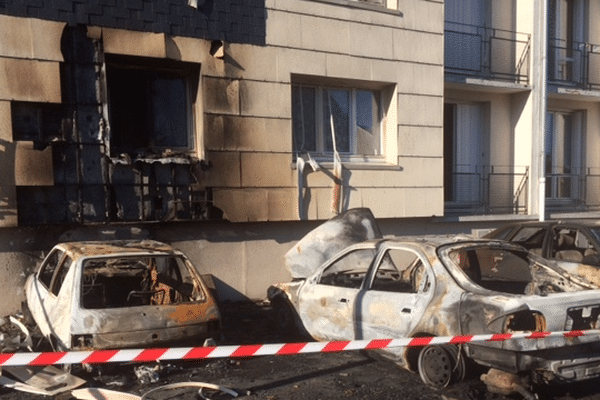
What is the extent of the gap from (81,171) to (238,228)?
8.64 ft

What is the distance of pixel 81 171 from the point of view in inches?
317

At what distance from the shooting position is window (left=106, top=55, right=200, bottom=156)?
8812mm

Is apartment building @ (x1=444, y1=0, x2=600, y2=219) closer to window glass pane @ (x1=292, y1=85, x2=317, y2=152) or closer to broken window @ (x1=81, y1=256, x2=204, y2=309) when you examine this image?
window glass pane @ (x1=292, y1=85, x2=317, y2=152)

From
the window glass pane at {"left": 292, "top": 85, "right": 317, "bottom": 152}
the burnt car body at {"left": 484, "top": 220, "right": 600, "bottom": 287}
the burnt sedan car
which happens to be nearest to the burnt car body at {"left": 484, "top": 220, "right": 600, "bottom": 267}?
the burnt car body at {"left": 484, "top": 220, "right": 600, "bottom": 287}

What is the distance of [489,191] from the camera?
41.9 feet

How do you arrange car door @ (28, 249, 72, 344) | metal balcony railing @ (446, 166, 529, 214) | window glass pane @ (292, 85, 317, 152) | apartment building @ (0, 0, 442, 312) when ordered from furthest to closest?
metal balcony railing @ (446, 166, 529, 214) < window glass pane @ (292, 85, 317, 152) < apartment building @ (0, 0, 442, 312) < car door @ (28, 249, 72, 344)

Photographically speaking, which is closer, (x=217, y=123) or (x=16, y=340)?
(x=16, y=340)

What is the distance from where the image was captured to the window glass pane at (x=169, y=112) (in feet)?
29.9

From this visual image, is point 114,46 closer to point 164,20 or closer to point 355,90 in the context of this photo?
point 164,20

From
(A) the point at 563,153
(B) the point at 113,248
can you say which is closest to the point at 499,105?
(A) the point at 563,153

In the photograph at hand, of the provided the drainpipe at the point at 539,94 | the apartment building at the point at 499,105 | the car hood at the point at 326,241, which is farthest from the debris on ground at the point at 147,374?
the drainpipe at the point at 539,94

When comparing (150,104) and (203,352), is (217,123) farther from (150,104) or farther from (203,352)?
(203,352)

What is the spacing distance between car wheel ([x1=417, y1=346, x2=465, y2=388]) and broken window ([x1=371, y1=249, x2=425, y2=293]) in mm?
900

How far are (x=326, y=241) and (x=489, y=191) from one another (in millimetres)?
5610
